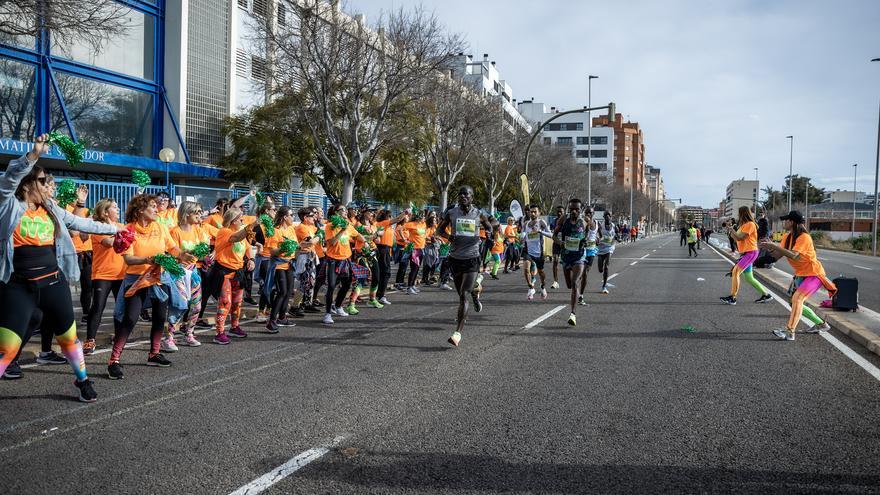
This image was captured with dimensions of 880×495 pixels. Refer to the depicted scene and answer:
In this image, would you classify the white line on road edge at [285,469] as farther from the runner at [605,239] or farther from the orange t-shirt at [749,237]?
the runner at [605,239]

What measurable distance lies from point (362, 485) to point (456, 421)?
1.28m

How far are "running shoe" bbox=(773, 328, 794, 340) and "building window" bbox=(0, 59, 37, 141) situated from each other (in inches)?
902

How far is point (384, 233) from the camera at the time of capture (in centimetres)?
1181

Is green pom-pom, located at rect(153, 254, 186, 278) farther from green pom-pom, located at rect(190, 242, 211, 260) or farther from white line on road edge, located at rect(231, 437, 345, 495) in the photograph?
white line on road edge, located at rect(231, 437, 345, 495)

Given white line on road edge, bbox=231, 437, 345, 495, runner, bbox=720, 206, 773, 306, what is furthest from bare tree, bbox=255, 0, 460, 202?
white line on road edge, bbox=231, 437, 345, 495

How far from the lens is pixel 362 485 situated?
11.3ft

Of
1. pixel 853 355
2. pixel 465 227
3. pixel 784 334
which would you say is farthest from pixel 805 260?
pixel 465 227

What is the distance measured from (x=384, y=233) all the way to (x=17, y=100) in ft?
54.1

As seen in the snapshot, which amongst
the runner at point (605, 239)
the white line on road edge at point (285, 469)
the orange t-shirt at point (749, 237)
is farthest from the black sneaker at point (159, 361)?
the runner at point (605, 239)

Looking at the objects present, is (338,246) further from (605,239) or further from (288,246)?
(605,239)

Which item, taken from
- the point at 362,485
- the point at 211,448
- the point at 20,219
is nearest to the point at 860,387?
the point at 362,485

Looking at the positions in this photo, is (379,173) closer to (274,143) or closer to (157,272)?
(274,143)

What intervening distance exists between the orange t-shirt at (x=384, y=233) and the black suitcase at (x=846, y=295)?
7.92 metres

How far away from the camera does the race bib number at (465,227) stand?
7.96 metres
